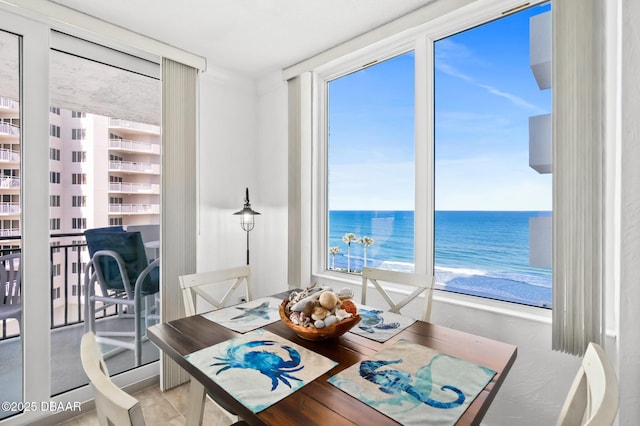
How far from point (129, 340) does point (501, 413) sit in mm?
2577

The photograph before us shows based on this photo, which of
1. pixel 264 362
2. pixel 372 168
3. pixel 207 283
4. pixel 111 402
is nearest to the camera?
pixel 111 402

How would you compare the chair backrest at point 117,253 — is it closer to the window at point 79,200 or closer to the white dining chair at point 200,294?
the window at point 79,200

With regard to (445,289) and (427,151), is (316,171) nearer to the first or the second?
(427,151)

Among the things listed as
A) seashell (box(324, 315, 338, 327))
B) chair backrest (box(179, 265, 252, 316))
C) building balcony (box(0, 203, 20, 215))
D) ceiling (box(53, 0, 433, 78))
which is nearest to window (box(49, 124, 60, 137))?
building balcony (box(0, 203, 20, 215))

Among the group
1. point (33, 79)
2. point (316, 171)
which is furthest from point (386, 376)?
point (33, 79)

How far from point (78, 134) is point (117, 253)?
2.84 feet

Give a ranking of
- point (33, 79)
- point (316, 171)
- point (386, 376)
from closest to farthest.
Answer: point (386, 376) < point (33, 79) < point (316, 171)

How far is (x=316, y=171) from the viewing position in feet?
9.04

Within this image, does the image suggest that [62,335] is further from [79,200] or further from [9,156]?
[9,156]

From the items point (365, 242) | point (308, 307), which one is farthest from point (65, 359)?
point (365, 242)

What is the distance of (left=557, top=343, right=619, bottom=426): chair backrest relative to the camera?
2.12 feet

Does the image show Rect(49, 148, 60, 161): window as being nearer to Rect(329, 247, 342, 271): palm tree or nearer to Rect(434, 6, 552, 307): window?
Rect(329, 247, 342, 271): palm tree

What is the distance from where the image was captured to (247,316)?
5.27ft

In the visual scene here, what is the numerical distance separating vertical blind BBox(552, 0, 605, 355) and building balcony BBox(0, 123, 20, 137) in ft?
9.62
